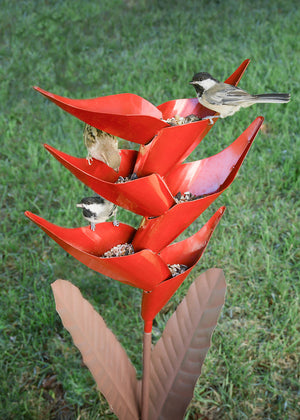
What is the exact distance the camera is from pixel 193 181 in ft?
3.38

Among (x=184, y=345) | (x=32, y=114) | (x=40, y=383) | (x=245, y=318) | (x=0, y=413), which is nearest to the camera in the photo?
(x=184, y=345)

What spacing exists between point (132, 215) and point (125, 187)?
141 cm

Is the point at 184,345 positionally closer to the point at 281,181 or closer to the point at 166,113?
the point at 166,113

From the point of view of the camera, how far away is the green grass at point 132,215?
1.68 metres

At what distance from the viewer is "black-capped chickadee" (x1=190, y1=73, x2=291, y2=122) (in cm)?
89

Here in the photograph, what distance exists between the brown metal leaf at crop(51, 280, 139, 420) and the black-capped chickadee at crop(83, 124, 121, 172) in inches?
15.2

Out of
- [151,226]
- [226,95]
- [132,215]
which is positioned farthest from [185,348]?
[132,215]

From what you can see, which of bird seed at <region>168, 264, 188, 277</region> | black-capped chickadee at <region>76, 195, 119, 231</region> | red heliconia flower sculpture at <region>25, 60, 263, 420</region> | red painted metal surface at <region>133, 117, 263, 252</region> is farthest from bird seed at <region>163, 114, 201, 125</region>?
bird seed at <region>168, 264, 188, 277</region>

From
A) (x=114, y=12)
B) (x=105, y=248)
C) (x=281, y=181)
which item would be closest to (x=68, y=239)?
(x=105, y=248)

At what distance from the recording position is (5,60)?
3535mm

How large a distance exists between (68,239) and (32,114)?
7.24 feet

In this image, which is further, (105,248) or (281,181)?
(281,181)

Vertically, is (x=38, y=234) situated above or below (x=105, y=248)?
below

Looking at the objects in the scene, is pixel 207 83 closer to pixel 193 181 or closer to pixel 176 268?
pixel 193 181
